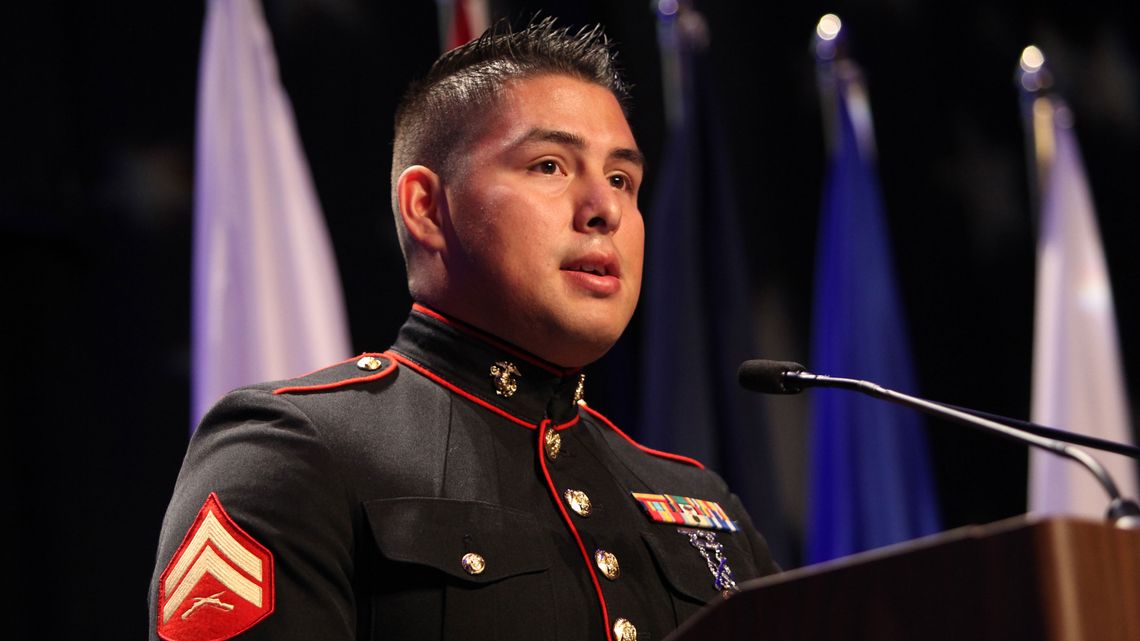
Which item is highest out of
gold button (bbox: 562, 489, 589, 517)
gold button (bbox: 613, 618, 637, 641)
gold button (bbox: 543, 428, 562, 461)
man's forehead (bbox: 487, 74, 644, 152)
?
man's forehead (bbox: 487, 74, 644, 152)

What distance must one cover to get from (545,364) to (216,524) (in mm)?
577

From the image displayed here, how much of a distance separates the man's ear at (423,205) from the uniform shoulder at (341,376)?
0.18 meters

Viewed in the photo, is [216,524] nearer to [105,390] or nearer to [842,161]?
[105,390]

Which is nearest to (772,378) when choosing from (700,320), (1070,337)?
(700,320)

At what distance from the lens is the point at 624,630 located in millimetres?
1584

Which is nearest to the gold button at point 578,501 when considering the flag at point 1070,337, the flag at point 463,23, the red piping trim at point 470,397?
the red piping trim at point 470,397

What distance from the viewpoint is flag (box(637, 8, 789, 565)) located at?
3.36m

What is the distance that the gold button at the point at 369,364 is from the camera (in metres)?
1.78

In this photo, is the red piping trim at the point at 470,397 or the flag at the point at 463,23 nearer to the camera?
the red piping trim at the point at 470,397

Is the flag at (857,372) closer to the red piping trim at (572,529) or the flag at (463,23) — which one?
the flag at (463,23)

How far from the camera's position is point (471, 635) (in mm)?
1466

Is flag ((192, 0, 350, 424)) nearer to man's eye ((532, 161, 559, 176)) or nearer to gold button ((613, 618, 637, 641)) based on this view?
man's eye ((532, 161, 559, 176))

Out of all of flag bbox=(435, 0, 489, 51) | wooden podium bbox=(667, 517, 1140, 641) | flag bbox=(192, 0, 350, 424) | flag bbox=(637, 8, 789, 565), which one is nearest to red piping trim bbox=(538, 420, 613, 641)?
wooden podium bbox=(667, 517, 1140, 641)

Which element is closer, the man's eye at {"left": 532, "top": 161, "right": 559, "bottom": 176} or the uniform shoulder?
the uniform shoulder
